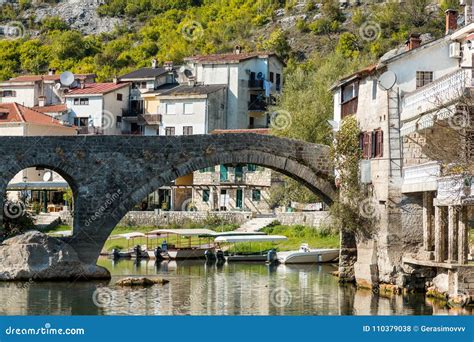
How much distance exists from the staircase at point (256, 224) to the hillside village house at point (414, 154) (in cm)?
2500

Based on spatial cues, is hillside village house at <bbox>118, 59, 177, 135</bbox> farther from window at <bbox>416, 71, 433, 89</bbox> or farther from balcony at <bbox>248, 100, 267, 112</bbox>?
window at <bbox>416, 71, 433, 89</bbox>

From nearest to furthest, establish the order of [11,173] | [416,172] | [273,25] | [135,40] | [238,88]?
[416,172]
[11,173]
[238,88]
[273,25]
[135,40]

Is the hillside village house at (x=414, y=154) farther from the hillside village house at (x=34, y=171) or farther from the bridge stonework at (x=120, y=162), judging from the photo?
the hillside village house at (x=34, y=171)

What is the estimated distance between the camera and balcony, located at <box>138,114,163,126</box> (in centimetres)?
8893

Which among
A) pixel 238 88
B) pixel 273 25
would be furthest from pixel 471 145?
pixel 273 25

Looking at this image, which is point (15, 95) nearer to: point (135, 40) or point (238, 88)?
point (238, 88)

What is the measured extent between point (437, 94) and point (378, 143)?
4648 millimetres

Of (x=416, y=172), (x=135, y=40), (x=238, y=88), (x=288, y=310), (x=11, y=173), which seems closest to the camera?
(x=288, y=310)

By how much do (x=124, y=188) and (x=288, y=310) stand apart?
11328mm

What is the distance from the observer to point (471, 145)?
115ft

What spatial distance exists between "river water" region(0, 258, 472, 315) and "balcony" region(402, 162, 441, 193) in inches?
148

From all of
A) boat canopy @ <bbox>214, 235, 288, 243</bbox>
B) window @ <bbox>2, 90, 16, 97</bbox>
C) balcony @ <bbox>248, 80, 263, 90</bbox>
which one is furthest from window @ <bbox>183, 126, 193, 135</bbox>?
boat canopy @ <bbox>214, 235, 288, 243</bbox>

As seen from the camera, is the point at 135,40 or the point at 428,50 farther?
the point at 135,40

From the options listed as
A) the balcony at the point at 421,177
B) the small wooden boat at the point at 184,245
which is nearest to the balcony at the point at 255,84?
the small wooden boat at the point at 184,245
